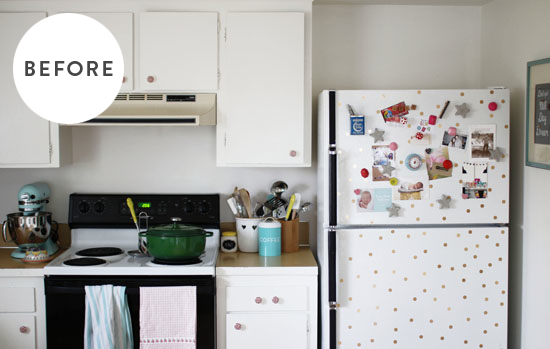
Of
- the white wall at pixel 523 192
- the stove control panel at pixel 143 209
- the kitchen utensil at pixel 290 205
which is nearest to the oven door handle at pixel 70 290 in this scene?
the stove control panel at pixel 143 209

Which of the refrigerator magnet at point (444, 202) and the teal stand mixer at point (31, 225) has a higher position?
the refrigerator magnet at point (444, 202)

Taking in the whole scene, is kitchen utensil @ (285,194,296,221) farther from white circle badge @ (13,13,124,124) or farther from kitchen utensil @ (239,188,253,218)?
white circle badge @ (13,13,124,124)

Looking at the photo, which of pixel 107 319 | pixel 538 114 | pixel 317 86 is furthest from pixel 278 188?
pixel 538 114

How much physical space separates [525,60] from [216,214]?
1739 mm

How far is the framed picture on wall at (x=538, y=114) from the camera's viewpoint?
278 centimetres

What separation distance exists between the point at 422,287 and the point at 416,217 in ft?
1.09

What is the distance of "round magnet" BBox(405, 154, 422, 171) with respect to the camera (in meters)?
3.02

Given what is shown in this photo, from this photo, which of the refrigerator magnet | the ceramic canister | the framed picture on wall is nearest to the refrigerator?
the refrigerator magnet

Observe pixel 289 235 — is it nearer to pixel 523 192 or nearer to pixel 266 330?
pixel 266 330

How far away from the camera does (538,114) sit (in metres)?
2.86

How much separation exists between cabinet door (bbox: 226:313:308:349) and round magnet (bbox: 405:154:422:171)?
874 mm

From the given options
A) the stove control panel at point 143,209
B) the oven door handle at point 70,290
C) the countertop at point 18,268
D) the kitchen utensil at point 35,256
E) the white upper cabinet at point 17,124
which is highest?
the white upper cabinet at point 17,124

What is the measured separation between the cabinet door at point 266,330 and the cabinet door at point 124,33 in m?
1.27

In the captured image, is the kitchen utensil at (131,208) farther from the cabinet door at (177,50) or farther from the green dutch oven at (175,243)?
the cabinet door at (177,50)
